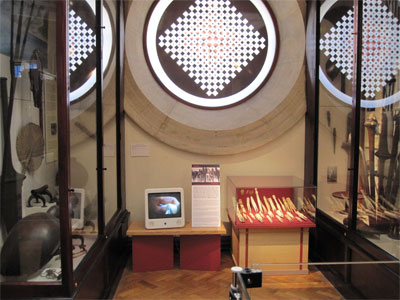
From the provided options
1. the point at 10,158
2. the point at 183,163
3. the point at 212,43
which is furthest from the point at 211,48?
the point at 10,158

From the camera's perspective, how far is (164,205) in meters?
3.67

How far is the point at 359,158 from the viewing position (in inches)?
119

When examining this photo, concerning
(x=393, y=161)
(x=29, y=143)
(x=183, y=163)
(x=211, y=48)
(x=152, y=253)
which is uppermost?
(x=211, y=48)

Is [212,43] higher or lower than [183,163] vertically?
higher

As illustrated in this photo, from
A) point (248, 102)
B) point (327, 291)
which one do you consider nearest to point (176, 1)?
point (248, 102)

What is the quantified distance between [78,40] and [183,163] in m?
2.01

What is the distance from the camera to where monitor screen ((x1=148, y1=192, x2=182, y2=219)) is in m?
3.65

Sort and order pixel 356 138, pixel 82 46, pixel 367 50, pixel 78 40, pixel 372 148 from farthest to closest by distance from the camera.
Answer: pixel 356 138, pixel 367 50, pixel 372 148, pixel 82 46, pixel 78 40

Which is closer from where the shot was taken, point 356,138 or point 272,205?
point 356,138

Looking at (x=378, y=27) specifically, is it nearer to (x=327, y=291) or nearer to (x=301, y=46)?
(x=301, y=46)

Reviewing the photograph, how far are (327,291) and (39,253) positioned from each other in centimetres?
147

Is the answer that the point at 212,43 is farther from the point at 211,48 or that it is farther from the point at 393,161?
the point at 393,161

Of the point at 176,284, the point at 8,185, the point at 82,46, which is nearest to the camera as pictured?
the point at 8,185

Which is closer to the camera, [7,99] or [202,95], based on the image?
[7,99]
